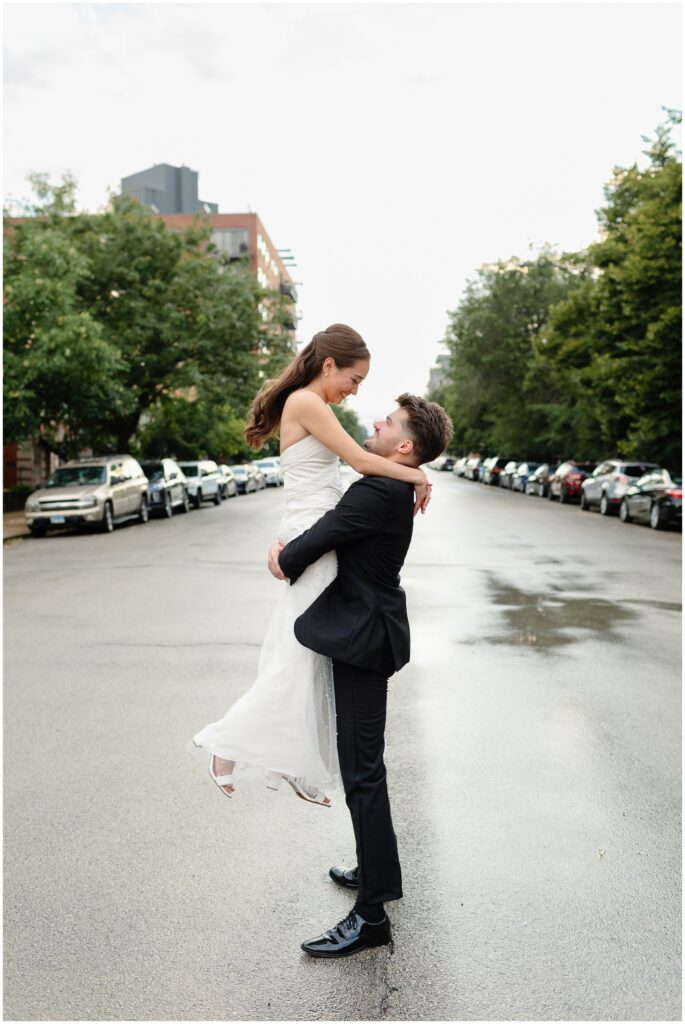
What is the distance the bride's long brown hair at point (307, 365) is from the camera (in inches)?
138

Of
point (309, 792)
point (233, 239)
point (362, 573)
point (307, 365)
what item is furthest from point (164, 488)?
point (233, 239)

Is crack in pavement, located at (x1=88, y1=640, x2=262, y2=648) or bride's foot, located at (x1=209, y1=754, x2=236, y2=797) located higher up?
bride's foot, located at (x1=209, y1=754, x2=236, y2=797)

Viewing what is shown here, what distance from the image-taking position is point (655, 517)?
24.0 m

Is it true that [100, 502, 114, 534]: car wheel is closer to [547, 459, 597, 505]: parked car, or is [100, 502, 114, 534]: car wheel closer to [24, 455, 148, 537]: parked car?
[24, 455, 148, 537]: parked car

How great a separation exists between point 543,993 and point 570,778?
86.3 inches

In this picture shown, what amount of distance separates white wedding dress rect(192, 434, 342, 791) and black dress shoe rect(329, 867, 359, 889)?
45 cm

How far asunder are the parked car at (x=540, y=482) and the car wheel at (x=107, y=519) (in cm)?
2288

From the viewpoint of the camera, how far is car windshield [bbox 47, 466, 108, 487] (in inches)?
938

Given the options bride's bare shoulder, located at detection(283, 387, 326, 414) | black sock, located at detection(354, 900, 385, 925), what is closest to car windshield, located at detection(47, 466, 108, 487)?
bride's bare shoulder, located at detection(283, 387, 326, 414)

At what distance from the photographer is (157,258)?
3309 centimetres

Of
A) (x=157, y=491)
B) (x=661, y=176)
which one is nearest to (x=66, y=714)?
(x=157, y=491)

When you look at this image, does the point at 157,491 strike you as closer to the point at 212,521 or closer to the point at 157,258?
the point at 212,521

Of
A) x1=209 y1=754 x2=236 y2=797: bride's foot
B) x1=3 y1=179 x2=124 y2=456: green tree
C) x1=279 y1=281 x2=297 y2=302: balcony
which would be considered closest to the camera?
x1=209 y1=754 x2=236 y2=797: bride's foot

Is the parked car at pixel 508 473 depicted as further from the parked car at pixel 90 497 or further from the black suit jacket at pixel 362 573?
the black suit jacket at pixel 362 573
